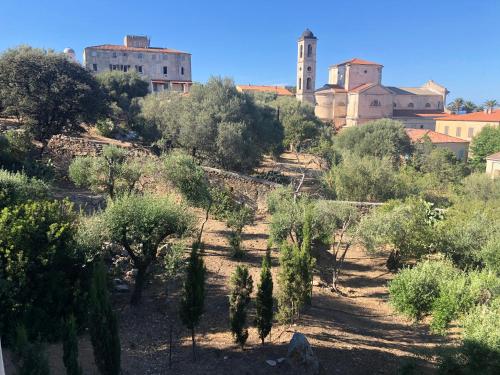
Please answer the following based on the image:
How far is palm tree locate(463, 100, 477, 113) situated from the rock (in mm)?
100890

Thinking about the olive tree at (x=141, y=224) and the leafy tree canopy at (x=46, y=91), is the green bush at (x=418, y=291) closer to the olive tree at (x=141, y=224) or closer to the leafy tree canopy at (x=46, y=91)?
the olive tree at (x=141, y=224)

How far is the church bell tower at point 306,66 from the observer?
72.2 metres

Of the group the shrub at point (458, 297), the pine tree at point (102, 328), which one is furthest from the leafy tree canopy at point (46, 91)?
the shrub at point (458, 297)

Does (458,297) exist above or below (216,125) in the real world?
below

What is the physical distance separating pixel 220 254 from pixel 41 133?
14.7m

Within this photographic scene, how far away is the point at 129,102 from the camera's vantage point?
41656 mm

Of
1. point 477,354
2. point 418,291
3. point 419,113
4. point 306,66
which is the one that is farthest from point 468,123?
point 477,354

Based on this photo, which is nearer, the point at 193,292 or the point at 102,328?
the point at 102,328

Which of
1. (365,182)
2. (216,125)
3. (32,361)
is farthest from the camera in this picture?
(216,125)

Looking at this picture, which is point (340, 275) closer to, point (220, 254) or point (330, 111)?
point (220, 254)

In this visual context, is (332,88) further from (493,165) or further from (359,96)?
(493,165)

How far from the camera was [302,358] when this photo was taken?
29.1 ft

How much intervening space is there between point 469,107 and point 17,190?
104 metres

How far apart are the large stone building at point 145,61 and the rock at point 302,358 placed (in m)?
61.0
